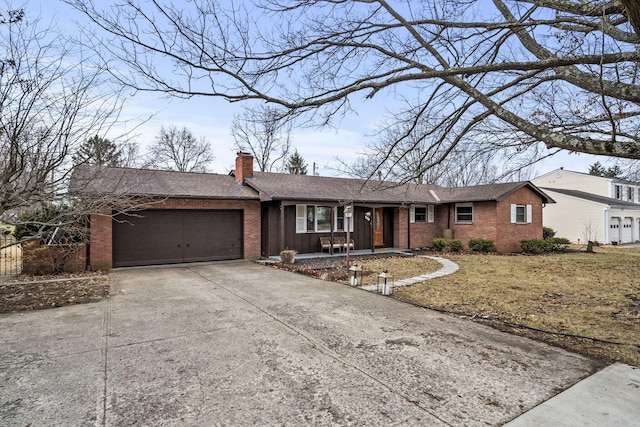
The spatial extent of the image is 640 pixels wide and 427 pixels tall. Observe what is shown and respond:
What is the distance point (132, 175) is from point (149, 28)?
10342 millimetres

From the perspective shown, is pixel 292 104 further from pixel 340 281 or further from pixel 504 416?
pixel 340 281

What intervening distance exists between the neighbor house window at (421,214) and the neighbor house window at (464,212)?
4.54 feet

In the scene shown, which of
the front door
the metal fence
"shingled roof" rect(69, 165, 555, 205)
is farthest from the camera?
the front door

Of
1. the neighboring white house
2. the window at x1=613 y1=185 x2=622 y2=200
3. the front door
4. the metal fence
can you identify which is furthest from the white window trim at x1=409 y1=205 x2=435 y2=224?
the window at x1=613 y1=185 x2=622 y2=200

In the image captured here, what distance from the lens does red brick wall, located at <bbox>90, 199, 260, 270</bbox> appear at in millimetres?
11352

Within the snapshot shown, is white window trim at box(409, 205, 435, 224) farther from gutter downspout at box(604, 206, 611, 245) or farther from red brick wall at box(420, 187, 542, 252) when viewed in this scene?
gutter downspout at box(604, 206, 611, 245)

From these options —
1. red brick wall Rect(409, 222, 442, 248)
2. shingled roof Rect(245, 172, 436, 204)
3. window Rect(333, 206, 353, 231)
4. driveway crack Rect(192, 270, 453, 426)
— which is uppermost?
shingled roof Rect(245, 172, 436, 204)

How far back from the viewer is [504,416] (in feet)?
9.70

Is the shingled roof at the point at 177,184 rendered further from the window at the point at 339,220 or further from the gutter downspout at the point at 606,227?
the gutter downspout at the point at 606,227

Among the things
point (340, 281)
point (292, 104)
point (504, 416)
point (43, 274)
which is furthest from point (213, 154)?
point (504, 416)

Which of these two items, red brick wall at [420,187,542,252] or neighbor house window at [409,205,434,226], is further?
neighbor house window at [409,205,434,226]

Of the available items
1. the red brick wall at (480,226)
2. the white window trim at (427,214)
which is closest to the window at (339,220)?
the white window trim at (427,214)

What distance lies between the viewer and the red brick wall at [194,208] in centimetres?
Answer: 1135

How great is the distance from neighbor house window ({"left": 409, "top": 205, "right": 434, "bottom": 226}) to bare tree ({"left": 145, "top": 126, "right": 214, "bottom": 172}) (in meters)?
20.9
